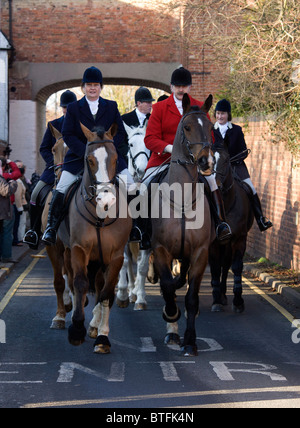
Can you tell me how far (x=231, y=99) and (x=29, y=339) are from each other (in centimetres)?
1344

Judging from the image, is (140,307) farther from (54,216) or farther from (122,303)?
(54,216)

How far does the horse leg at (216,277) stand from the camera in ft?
41.2

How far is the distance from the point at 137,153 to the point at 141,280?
6.18 feet

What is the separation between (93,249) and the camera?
9.31 m

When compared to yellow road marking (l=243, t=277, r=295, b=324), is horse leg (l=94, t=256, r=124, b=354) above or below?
above

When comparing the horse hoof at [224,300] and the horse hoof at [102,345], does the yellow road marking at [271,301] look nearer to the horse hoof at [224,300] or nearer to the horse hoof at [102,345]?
the horse hoof at [224,300]

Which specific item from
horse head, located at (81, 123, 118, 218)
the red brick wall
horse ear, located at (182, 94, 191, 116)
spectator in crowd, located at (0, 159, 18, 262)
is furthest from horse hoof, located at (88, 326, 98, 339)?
spectator in crowd, located at (0, 159, 18, 262)

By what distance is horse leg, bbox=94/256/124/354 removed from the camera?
9.34 meters

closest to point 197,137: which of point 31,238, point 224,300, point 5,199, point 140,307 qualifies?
point 31,238

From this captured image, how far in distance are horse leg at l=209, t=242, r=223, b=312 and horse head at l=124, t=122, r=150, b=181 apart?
5.58 ft

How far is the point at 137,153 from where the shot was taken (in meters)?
12.4

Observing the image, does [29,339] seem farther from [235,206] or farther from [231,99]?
[231,99]

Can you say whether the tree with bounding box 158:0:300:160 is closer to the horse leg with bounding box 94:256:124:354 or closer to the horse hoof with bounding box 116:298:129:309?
the horse hoof with bounding box 116:298:129:309

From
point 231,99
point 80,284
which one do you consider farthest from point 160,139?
point 231,99
